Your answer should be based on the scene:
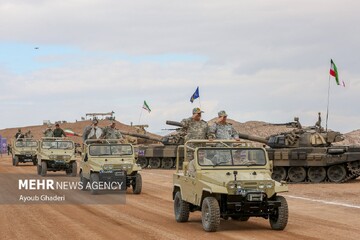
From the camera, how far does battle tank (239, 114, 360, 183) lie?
29.0 m

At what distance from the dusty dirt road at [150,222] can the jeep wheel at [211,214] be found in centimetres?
16

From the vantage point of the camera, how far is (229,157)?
13711 millimetres

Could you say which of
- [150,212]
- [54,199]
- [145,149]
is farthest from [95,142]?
[145,149]

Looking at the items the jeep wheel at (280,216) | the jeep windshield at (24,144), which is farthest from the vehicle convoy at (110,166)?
the jeep windshield at (24,144)

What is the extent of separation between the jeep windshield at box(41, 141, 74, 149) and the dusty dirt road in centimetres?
1213

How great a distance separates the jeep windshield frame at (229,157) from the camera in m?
13.6

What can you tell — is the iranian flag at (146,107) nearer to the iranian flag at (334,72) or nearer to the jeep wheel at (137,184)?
the iranian flag at (334,72)

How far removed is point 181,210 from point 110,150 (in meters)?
8.51

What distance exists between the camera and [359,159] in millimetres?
28875

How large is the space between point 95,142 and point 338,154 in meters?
11.0

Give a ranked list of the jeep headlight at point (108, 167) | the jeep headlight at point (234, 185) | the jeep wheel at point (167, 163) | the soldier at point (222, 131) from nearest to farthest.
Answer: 1. the jeep headlight at point (234, 185)
2. the soldier at point (222, 131)
3. the jeep headlight at point (108, 167)
4. the jeep wheel at point (167, 163)

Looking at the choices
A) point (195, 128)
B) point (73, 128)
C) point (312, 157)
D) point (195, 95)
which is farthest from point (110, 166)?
point (73, 128)

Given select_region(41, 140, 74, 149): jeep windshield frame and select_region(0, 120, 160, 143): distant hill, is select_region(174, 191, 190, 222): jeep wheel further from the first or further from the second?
select_region(0, 120, 160, 143): distant hill

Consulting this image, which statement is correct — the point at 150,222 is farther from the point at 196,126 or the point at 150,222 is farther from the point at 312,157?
the point at 312,157
